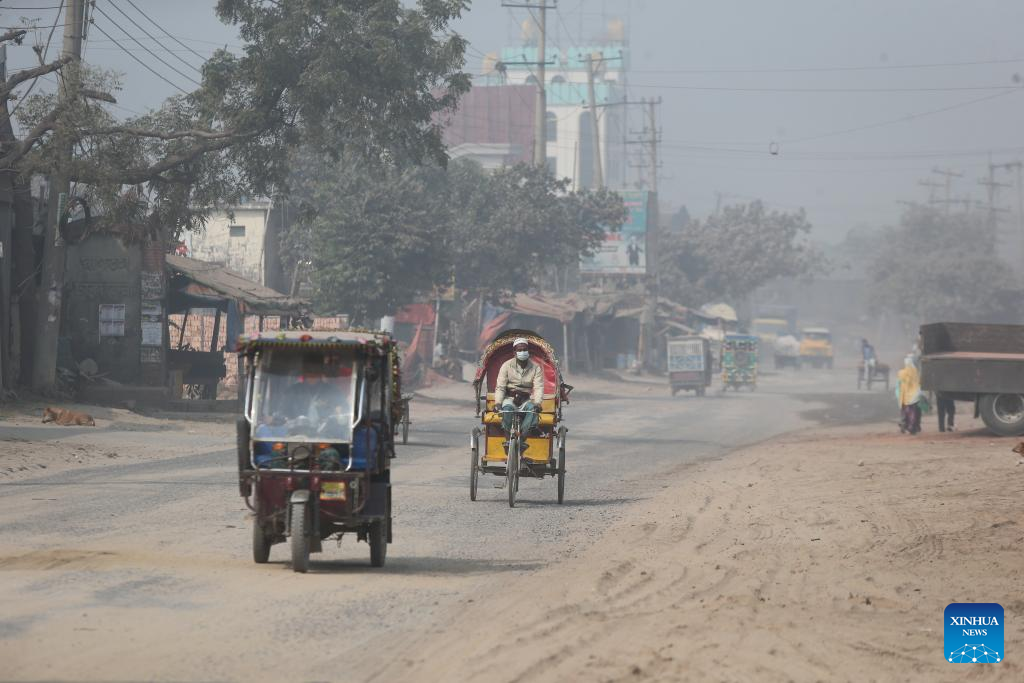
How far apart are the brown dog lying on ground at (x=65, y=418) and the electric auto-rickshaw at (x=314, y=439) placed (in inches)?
662

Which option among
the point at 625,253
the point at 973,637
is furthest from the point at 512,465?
the point at 625,253

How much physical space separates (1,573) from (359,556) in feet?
10.3

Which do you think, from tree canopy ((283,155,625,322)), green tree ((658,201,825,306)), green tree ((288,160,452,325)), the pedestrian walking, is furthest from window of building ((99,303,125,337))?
green tree ((658,201,825,306))

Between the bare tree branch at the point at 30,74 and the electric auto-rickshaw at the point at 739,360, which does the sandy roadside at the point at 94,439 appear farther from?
the electric auto-rickshaw at the point at 739,360

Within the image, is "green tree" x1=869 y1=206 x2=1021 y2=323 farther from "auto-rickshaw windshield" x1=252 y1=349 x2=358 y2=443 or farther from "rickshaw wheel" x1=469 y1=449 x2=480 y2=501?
"auto-rickshaw windshield" x1=252 y1=349 x2=358 y2=443

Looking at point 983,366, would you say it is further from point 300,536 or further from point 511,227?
point 511,227

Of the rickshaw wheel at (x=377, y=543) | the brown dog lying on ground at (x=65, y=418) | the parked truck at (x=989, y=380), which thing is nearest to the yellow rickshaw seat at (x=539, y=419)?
the rickshaw wheel at (x=377, y=543)

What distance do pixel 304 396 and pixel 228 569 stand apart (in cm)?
154

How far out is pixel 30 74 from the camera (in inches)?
1087

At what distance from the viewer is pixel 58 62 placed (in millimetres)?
27703

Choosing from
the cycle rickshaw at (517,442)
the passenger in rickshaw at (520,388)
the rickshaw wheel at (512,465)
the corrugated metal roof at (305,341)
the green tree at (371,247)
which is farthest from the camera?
the green tree at (371,247)

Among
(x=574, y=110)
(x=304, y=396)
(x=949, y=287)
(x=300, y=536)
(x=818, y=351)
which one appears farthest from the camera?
(x=574, y=110)

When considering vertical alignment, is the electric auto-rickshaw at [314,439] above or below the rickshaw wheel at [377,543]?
above

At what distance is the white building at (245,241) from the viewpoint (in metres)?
54.7
